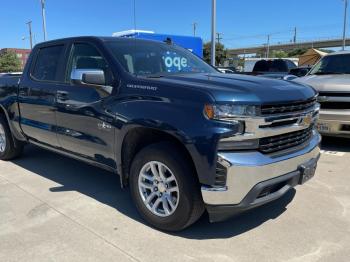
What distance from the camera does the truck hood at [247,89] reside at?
3180 millimetres

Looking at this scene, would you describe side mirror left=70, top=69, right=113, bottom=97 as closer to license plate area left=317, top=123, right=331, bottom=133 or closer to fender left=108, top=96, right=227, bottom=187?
fender left=108, top=96, right=227, bottom=187

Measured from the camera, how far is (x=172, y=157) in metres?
3.38

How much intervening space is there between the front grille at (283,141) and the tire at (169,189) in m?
0.63

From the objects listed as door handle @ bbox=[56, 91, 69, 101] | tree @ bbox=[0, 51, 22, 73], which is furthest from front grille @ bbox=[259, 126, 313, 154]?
tree @ bbox=[0, 51, 22, 73]

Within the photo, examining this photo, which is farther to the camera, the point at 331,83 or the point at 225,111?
the point at 331,83

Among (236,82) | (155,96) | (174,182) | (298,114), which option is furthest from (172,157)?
(298,114)

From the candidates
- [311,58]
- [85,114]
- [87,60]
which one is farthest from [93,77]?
[311,58]

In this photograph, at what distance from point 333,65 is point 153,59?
479cm

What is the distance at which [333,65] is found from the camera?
309 inches

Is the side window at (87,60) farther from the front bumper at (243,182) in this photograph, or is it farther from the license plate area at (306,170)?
the license plate area at (306,170)

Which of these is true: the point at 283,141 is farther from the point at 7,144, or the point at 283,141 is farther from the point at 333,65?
the point at 333,65

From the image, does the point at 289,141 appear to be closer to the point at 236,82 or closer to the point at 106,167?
the point at 236,82

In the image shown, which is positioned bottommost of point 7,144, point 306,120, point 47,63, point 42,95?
point 7,144

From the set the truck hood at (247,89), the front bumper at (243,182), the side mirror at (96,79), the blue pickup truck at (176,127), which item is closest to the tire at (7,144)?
the blue pickup truck at (176,127)
